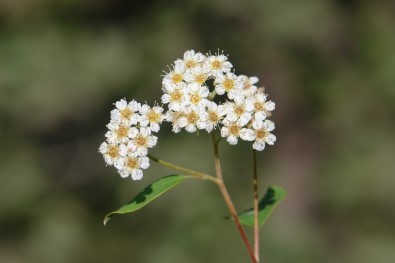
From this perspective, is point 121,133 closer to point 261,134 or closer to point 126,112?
point 126,112

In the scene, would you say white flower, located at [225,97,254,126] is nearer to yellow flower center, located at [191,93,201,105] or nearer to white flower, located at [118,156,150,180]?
yellow flower center, located at [191,93,201,105]

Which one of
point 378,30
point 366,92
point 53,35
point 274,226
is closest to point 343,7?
point 378,30

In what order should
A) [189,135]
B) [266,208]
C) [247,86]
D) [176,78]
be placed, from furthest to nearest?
[189,135] < [266,208] < [247,86] < [176,78]

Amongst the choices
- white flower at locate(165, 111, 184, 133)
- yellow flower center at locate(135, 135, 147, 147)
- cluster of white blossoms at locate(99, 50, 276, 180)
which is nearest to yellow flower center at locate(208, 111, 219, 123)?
cluster of white blossoms at locate(99, 50, 276, 180)

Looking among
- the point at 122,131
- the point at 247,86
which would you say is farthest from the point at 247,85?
the point at 122,131

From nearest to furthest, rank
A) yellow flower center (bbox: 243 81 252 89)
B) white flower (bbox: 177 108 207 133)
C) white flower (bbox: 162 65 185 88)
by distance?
white flower (bbox: 177 108 207 133) → white flower (bbox: 162 65 185 88) → yellow flower center (bbox: 243 81 252 89)

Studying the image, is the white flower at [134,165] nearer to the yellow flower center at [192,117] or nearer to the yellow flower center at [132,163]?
the yellow flower center at [132,163]

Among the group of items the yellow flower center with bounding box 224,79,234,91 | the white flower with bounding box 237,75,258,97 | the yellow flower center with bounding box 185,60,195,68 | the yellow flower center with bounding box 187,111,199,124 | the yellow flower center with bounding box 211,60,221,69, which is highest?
the yellow flower center with bounding box 185,60,195,68

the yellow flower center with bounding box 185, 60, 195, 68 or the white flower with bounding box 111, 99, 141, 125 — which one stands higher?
the yellow flower center with bounding box 185, 60, 195, 68

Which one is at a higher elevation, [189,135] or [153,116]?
[153,116]
